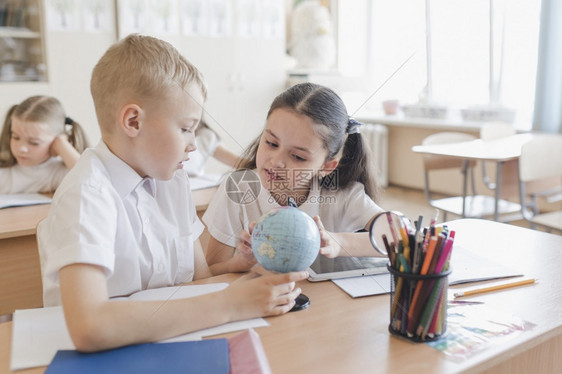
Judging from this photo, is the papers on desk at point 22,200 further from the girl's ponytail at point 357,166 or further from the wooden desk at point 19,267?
the girl's ponytail at point 357,166

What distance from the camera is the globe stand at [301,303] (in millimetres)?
962

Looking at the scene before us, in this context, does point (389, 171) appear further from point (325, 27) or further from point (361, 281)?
point (361, 281)

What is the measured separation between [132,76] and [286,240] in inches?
17.0

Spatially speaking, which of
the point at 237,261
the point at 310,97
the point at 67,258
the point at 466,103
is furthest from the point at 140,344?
the point at 466,103

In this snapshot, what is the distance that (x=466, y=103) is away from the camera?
491 cm

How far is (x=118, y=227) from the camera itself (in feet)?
3.39

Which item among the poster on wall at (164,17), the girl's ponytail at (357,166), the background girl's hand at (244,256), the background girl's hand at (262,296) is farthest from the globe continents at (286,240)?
the poster on wall at (164,17)

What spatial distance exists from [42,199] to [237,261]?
125 cm

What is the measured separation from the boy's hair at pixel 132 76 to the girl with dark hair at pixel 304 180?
0.27 metres

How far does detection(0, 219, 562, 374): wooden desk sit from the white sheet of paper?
0.6 inches

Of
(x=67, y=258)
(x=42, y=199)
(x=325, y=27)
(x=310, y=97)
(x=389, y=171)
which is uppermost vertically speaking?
(x=325, y=27)

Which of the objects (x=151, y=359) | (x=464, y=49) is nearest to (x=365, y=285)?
(x=151, y=359)

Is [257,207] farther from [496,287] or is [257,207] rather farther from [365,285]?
[496,287]

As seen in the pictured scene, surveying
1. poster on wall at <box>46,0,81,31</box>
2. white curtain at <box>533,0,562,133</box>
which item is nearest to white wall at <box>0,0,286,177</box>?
poster on wall at <box>46,0,81,31</box>
